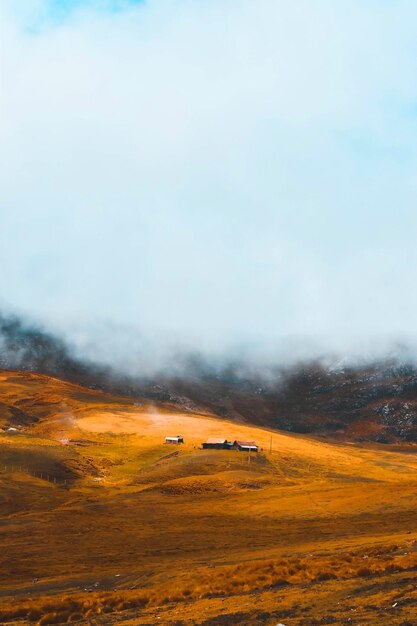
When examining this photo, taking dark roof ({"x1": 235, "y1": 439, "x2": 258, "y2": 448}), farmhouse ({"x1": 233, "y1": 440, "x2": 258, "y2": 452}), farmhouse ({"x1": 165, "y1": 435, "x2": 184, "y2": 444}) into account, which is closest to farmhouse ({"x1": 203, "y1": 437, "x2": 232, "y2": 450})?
farmhouse ({"x1": 233, "y1": 440, "x2": 258, "y2": 452})

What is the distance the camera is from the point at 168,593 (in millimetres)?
27375

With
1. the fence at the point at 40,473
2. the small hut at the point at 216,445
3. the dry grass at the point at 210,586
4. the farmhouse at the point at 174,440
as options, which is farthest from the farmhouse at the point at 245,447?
the dry grass at the point at 210,586

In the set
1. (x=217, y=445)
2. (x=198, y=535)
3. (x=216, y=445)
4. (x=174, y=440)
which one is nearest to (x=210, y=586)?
(x=198, y=535)

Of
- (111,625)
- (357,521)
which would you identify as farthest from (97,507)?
(111,625)

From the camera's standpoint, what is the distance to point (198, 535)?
50344mm

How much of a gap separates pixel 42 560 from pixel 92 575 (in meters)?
7.21

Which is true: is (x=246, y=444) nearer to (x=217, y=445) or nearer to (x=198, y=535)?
(x=217, y=445)

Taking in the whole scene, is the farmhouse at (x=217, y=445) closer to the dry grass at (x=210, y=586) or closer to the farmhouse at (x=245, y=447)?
the farmhouse at (x=245, y=447)

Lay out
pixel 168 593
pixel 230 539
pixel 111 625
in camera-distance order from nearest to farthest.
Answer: pixel 111 625 < pixel 168 593 < pixel 230 539

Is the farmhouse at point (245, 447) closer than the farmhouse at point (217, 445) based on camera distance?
Yes

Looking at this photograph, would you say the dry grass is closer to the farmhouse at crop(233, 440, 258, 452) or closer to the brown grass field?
the brown grass field

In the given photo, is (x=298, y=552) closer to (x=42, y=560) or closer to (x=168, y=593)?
(x=168, y=593)

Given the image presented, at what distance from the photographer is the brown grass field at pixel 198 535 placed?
23.8 meters

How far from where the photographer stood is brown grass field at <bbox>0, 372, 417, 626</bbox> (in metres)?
23.8
